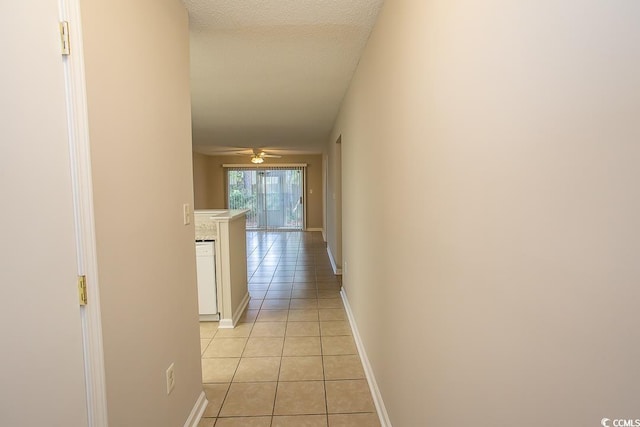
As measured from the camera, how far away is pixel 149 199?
1.40 metres

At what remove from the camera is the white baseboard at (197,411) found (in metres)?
1.83

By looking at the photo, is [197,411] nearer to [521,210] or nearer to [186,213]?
[186,213]

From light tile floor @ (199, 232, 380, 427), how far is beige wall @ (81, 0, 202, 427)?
0.41 m

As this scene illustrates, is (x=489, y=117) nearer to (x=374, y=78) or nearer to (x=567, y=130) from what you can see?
(x=567, y=130)

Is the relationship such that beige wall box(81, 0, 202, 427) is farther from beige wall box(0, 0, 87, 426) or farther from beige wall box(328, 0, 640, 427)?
beige wall box(328, 0, 640, 427)

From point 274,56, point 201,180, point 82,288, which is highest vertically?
point 274,56

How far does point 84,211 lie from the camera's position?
1015 mm

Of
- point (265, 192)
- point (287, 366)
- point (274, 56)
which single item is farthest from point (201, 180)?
point (287, 366)

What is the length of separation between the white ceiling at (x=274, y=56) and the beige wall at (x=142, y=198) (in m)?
0.35

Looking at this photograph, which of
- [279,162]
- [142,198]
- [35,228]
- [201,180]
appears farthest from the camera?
[279,162]

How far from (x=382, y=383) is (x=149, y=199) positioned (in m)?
1.63

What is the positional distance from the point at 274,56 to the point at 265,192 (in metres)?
8.06

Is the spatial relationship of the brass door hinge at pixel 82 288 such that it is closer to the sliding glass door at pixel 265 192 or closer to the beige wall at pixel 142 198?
the beige wall at pixel 142 198

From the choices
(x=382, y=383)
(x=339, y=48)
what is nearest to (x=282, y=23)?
(x=339, y=48)
